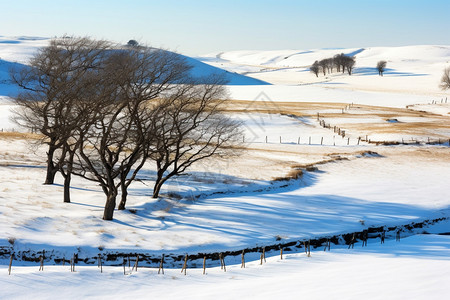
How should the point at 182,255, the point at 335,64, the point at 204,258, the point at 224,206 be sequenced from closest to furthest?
the point at 204,258, the point at 182,255, the point at 224,206, the point at 335,64

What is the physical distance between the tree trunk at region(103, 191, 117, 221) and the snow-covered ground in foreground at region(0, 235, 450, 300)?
17.0ft

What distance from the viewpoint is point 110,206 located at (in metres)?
23.4

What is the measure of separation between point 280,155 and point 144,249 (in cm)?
2797

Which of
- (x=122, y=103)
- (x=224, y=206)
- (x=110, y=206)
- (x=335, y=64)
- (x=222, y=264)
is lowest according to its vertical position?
(x=222, y=264)

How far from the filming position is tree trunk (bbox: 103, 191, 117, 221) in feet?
76.5

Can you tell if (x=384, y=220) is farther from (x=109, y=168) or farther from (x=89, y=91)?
(x=89, y=91)

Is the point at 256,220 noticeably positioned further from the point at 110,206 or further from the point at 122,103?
the point at 122,103

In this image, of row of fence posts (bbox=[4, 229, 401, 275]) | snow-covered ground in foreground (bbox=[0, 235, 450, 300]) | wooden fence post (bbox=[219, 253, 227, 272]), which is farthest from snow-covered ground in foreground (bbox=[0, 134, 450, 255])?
snow-covered ground in foreground (bbox=[0, 235, 450, 300])

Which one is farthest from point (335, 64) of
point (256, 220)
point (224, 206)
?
point (256, 220)

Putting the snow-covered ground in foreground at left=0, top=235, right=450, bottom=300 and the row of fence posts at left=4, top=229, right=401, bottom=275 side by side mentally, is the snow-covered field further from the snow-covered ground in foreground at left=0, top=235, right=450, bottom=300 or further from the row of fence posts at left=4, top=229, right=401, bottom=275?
the row of fence posts at left=4, top=229, right=401, bottom=275

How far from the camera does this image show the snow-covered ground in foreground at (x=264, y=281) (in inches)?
589

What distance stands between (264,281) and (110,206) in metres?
9.74

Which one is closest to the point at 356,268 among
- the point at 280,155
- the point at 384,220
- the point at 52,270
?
the point at 384,220

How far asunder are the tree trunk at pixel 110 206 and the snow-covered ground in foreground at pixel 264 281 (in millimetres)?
5181
